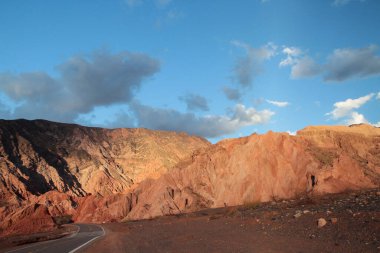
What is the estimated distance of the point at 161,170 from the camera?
368ft

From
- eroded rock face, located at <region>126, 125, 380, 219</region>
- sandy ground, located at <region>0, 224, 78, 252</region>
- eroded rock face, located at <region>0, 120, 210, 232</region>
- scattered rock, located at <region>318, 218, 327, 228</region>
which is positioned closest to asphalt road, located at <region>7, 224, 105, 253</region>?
sandy ground, located at <region>0, 224, 78, 252</region>

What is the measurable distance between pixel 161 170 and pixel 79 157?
34.6 m

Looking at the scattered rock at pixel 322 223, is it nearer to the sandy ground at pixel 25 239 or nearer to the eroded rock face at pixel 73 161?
the sandy ground at pixel 25 239

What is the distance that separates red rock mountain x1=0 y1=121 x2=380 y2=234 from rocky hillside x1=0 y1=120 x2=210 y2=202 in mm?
344

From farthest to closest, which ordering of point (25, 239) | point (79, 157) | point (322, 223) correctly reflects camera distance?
point (79, 157) < point (25, 239) < point (322, 223)

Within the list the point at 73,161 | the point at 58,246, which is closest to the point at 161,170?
the point at 73,161

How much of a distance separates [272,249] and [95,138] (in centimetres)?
13277

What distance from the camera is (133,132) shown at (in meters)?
149

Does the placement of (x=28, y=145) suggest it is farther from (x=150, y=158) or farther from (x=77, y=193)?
(x=150, y=158)

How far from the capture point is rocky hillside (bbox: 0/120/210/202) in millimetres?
107438

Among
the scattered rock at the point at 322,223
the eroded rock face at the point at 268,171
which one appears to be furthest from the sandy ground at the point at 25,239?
the scattered rock at the point at 322,223

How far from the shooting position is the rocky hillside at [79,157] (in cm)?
10744

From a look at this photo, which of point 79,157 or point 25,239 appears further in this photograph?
point 79,157

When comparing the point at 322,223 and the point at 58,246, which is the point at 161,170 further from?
the point at 322,223
